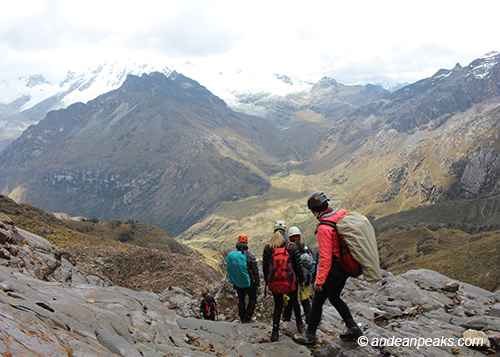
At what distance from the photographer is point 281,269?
10367mm

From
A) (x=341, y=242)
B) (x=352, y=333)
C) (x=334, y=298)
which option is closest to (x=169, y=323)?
(x=334, y=298)

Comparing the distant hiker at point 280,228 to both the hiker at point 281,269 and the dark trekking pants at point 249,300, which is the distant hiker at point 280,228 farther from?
the dark trekking pants at point 249,300

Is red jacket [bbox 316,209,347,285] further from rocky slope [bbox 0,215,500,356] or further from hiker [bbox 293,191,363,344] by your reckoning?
rocky slope [bbox 0,215,500,356]

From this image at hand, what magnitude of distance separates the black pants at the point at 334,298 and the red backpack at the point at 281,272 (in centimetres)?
122

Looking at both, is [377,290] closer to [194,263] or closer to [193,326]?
[193,326]

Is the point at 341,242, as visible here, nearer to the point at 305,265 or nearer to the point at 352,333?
the point at 352,333

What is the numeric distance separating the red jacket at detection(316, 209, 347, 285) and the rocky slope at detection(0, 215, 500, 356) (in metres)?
2.55

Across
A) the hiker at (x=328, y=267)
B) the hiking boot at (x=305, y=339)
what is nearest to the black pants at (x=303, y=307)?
the hiking boot at (x=305, y=339)

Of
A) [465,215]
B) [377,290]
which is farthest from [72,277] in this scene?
[465,215]

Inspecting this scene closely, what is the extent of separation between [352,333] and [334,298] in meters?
1.26

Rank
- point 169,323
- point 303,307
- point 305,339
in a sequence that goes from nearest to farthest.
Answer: point 305,339
point 303,307
point 169,323

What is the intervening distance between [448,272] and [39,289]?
273ft

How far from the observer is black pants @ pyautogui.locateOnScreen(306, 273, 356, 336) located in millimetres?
8680

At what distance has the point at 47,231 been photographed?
3409 centimetres
